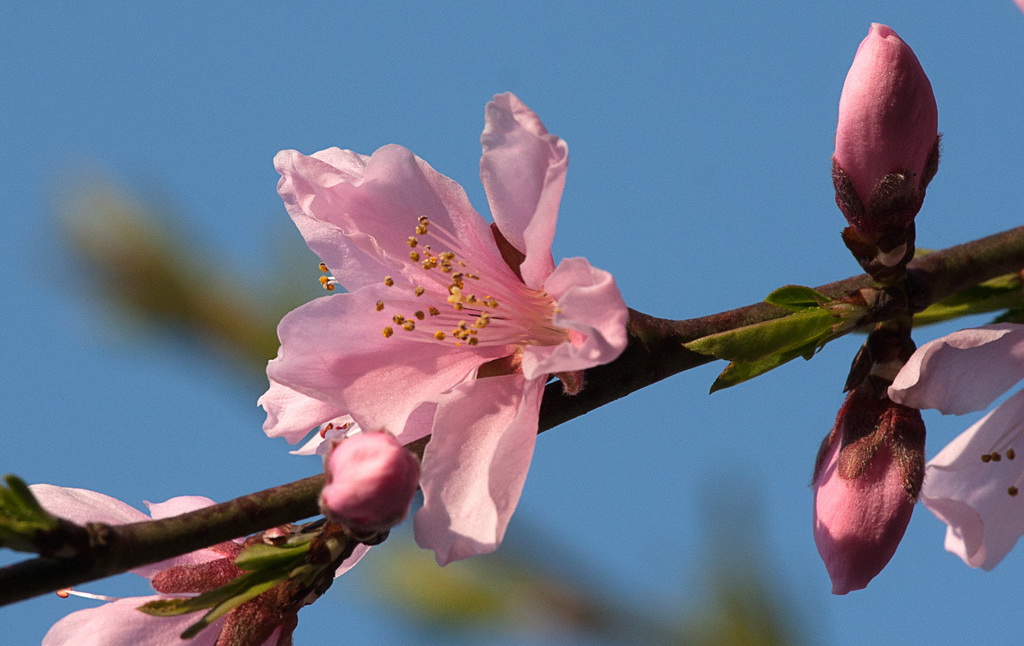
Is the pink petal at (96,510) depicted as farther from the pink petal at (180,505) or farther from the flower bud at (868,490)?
the flower bud at (868,490)

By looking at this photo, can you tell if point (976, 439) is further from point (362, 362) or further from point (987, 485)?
point (362, 362)

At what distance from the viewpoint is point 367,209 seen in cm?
131

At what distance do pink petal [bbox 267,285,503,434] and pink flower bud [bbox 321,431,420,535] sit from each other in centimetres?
13

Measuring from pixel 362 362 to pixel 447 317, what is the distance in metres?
0.14

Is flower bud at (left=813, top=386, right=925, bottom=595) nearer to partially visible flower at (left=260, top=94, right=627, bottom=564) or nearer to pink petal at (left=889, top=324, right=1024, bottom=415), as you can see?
pink petal at (left=889, top=324, right=1024, bottom=415)

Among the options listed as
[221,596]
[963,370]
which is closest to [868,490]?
[963,370]

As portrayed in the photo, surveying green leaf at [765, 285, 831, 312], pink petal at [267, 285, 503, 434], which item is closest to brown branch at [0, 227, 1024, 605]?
green leaf at [765, 285, 831, 312]

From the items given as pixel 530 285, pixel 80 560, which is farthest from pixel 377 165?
pixel 80 560

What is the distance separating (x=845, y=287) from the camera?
1389 mm

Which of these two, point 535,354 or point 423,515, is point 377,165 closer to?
point 535,354

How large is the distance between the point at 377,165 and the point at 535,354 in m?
0.28

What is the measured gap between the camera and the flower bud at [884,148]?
1.32 meters

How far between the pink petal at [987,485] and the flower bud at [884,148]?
0.37m

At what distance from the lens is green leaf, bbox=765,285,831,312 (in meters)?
1.27
